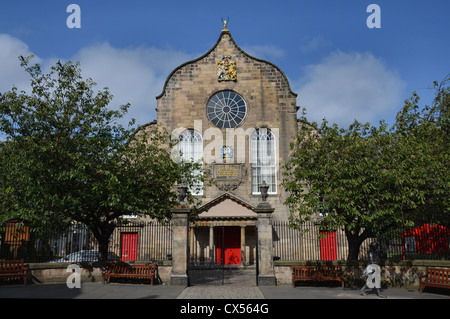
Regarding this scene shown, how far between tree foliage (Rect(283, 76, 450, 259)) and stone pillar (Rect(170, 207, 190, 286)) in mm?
4185

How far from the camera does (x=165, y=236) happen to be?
73.6ft

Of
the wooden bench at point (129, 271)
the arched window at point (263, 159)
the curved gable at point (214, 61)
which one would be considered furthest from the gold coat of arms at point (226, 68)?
the wooden bench at point (129, 271)

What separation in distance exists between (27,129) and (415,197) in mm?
14583

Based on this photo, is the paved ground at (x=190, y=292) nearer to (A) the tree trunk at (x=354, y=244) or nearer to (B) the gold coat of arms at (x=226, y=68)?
(A) the tree trunk at (x=354, y=244)

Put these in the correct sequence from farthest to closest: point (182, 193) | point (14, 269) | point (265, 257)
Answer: point (182, 193)
point (265, 257)
point (14, 269)

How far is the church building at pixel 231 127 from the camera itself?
24641 millimetres

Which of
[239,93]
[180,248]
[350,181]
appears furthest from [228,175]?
[350,181]

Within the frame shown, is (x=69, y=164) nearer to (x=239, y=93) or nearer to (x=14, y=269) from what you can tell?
(x=14, y=269)

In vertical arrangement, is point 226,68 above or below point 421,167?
above

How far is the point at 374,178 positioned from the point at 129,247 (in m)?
16.7

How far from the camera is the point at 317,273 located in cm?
1395

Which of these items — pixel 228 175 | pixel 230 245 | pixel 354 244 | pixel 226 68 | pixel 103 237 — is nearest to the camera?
pixel 354 244
